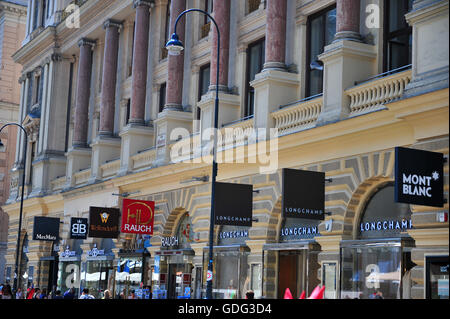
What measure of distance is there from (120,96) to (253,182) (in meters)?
16.3

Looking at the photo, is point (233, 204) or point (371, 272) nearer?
point (371, 272)

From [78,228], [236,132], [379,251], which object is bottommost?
[379,251]

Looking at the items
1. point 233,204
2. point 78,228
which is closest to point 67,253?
point 78,228

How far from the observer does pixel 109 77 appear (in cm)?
4106

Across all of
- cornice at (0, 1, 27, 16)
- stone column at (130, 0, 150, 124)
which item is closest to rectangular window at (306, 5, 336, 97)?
stone column at (130, 0, 150, 124)

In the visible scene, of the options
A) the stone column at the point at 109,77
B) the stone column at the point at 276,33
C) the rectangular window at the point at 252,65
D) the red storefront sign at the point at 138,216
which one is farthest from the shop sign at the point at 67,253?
the stone column at the point at 276,33

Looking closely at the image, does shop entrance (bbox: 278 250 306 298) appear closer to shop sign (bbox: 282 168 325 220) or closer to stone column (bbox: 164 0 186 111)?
shop sign (bbox: 282 168 325 220)

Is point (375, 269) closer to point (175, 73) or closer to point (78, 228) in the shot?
point (175, 73)

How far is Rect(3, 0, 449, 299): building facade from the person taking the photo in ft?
66.9

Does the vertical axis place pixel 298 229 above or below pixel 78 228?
below

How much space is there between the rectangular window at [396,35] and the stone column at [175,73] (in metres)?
12.7

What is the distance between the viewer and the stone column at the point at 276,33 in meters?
26.9

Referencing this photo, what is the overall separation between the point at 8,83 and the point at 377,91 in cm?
4898

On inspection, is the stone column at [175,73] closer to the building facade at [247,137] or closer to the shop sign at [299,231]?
the building facade at [247,137]
